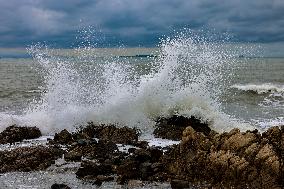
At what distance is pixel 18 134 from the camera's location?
13562mm

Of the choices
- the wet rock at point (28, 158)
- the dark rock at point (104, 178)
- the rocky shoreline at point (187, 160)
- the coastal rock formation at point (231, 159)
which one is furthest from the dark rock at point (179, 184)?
the wet rock at point (28, 158)

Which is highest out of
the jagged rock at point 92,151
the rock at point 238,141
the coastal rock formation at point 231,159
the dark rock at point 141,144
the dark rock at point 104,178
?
the rock at point 238,141

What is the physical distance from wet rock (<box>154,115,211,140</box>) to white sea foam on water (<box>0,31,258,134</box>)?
54 centimetres

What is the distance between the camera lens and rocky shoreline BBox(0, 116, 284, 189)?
325 inches

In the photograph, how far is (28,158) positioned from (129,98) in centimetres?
682

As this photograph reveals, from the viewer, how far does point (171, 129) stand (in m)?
14.1

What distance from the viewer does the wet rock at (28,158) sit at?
10.1 m

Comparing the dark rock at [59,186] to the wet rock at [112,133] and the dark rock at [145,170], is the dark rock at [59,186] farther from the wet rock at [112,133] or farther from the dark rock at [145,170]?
the wet rock at [112,133]

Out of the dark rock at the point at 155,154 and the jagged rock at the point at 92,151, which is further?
the jagged rock at the point at 92,151

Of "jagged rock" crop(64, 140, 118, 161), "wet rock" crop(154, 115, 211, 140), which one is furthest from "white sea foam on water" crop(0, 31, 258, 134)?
"jagged rock" crop(64, 140, 118, 161)

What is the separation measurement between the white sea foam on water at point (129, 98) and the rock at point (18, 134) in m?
0.83

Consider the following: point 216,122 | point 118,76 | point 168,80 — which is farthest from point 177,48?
point 216,122

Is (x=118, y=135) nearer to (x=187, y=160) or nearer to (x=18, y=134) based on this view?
(x=18, y=134)

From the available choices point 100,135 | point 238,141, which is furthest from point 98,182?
point 100,135
